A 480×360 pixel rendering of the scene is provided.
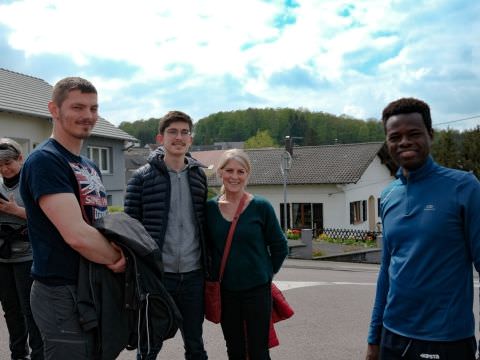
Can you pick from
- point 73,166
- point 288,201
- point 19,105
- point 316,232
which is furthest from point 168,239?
point 288,201

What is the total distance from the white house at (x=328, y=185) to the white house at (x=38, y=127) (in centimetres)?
633

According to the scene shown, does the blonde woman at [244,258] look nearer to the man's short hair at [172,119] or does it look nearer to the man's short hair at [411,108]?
the man's short hair at [172,119]

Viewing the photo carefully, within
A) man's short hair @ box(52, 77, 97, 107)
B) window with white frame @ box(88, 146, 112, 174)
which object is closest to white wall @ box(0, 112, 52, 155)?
window with white frame @ box(88, 146, 112, 174)

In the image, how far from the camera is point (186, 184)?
3650 millimetres

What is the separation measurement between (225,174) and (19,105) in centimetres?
2021

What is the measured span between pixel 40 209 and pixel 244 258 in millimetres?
1592

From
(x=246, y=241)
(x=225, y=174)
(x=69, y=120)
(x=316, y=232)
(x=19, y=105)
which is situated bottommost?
(x=316, y=232)

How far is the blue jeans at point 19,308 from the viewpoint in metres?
4.08

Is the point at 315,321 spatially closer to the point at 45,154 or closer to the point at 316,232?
the point at 45,154

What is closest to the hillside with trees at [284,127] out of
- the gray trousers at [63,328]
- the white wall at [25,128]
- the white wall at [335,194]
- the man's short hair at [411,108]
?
the white wall at [335,194]

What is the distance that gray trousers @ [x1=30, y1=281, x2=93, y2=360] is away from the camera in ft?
7.84

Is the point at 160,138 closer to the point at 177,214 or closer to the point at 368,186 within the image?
the point at 177,214

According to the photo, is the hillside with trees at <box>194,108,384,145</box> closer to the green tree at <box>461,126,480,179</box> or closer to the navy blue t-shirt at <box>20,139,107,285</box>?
the green tree at <box>461,126,480,179</box>

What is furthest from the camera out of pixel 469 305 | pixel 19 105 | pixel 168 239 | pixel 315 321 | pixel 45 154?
pixel 19 105
